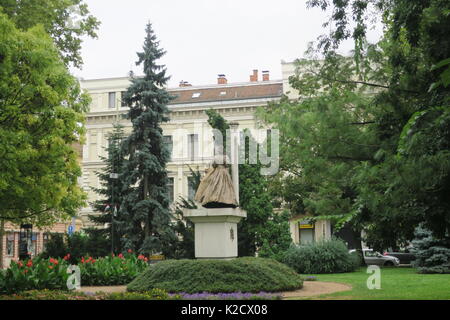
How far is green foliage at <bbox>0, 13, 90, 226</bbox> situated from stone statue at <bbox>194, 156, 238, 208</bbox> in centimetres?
387

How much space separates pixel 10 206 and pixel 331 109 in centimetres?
900

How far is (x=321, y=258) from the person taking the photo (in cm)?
2414

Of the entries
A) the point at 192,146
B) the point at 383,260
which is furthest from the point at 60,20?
the point at 192,146

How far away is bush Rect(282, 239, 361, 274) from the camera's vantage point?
79.0 feet

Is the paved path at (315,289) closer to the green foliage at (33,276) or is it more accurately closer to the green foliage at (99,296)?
the green foliage at (99,296)

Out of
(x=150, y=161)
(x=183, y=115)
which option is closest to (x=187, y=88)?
(x=183, y=115)

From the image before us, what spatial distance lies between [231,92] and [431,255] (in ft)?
96.9

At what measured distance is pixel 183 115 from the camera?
49.4m

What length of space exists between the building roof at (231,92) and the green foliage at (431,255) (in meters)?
25.8

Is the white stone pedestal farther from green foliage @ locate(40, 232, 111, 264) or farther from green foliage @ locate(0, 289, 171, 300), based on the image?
green foliage @ locate(40, 232, 111, 264)

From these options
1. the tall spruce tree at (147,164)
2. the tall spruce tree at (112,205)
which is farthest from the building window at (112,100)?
the tall spruce tree at (147,164)

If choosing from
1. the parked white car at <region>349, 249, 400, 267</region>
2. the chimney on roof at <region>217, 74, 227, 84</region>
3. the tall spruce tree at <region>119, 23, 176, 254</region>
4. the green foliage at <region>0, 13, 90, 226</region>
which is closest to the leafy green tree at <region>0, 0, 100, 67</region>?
the green foliage at <region>0, 13, 90, 226</region>

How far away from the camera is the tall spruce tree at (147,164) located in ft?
95.8
